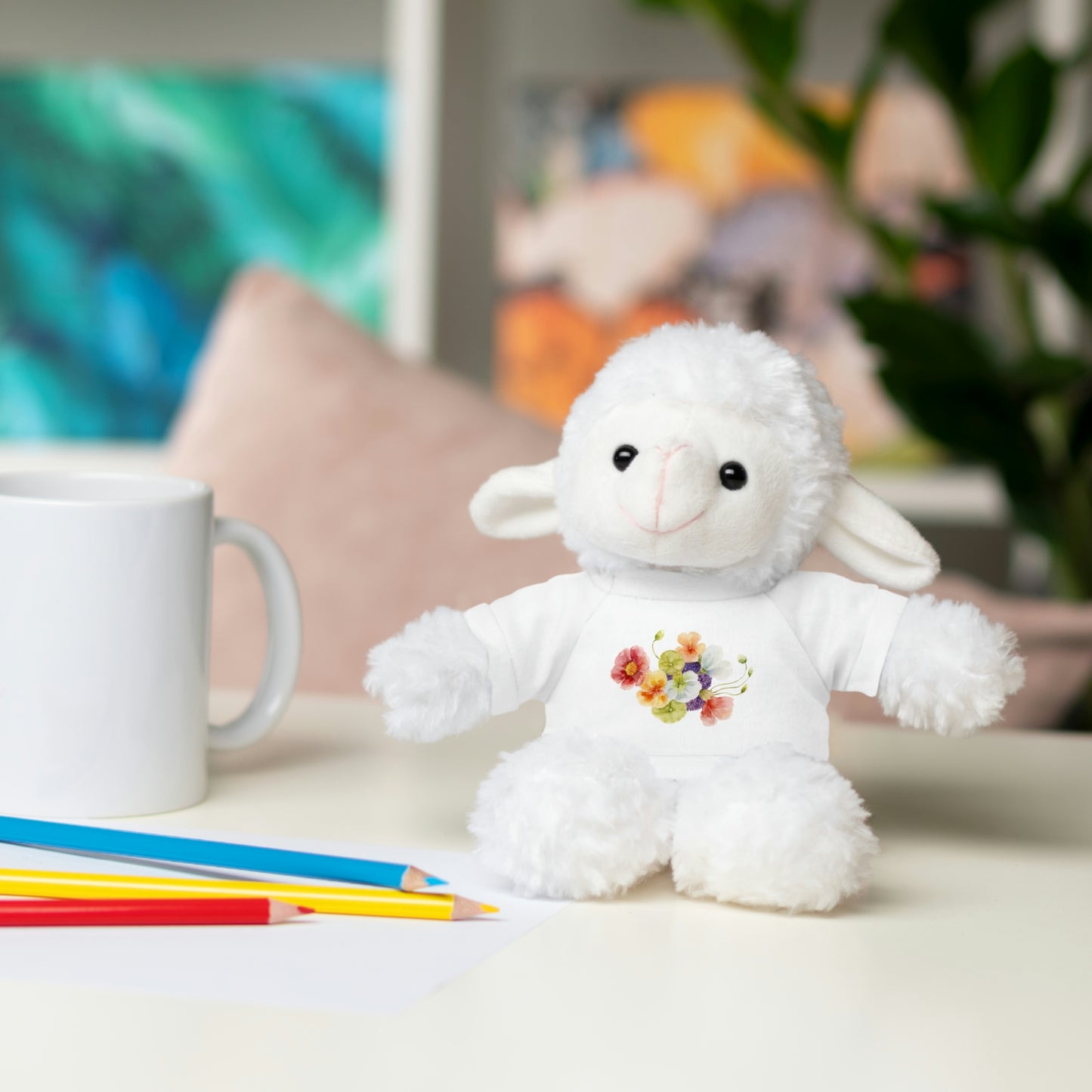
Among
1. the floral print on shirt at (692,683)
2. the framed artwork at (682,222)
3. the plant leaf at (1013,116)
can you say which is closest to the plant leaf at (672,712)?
the floral print on shirt at (692,683)

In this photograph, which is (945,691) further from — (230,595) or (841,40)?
Answer: (841,40)

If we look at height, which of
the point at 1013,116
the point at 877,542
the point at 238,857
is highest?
the point at 1013,116

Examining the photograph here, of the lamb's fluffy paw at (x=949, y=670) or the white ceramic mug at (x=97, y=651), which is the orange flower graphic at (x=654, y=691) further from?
the white ceramic mug at (x=97, y=651)

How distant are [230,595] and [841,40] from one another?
4.29 feet

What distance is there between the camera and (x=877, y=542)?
0.49 m

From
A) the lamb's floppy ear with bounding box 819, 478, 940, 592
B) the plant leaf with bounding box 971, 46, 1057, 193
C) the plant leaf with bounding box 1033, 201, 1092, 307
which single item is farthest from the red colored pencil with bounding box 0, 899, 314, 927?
the plant leaf with bounding box 971, 46, 1057, 193

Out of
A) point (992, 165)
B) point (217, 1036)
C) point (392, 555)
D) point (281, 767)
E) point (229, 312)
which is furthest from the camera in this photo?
point (992, 165)

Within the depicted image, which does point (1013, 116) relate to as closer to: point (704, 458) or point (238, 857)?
point (704, 458)

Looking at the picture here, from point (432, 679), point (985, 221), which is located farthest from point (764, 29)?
point (432, 679)

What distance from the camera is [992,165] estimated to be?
146 centimetres

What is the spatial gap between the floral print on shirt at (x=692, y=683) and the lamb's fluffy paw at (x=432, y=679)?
0.18 ft

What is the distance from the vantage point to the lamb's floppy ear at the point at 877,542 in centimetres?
49

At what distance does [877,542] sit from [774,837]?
0.37 feet

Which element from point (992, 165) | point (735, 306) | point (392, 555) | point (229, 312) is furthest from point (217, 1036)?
point (735, 306)
